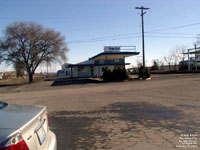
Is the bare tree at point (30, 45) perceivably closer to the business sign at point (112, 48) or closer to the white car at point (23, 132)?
the business sign at point (112, 48)

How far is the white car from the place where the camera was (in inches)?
79.0

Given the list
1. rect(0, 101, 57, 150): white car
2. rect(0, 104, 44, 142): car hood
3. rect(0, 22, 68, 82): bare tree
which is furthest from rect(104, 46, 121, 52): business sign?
rect(0, 104, 44, 142): car hood

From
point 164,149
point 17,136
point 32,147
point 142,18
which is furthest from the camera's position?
point 142,18

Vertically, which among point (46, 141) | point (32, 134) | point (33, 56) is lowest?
point (46, 141)

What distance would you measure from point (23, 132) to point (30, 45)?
3525cm

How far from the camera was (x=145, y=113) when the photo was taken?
6359 mm

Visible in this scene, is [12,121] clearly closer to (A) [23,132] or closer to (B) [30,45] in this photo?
(A) [23,132]

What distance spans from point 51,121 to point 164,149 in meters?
3.78

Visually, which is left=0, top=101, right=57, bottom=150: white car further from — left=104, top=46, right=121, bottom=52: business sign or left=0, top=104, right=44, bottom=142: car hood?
left=104, top=46, right=121, bottom=52: business sign

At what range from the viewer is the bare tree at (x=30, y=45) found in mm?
33562

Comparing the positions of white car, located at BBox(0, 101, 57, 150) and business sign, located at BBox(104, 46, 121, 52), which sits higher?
business sign, located at BBox(104, 46, 121, 52)

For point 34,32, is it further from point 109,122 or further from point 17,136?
point 17,136

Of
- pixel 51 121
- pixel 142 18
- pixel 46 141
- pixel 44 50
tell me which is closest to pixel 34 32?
pixel 44 50

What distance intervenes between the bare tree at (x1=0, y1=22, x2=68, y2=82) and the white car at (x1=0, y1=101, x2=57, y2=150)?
34.4 m
